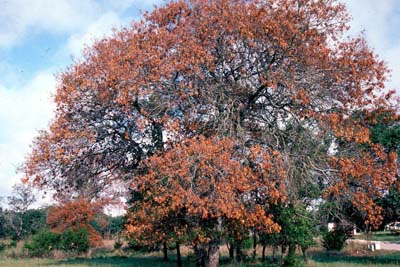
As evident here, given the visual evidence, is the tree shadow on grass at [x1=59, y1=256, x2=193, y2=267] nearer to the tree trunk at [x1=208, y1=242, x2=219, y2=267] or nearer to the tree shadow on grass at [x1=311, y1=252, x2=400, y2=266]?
the tree shadow on grass at [x1=311, y1=252, x2=400, y2=266]

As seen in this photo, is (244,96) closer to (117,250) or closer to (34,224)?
(117,250)

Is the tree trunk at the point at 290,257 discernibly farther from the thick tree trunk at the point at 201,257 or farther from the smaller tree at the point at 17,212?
the smaller tree at the point at 17,212

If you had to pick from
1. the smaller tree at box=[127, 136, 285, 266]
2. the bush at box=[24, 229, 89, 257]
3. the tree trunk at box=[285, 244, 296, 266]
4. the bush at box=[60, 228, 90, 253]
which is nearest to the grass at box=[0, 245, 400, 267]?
the tree trunk at box=[285, 244, 296, 266]

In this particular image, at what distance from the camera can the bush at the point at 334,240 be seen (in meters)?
32.9

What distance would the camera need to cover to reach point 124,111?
580 inches

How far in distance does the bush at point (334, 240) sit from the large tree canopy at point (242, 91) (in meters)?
19.2

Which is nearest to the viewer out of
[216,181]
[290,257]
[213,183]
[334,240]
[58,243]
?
[213,183]

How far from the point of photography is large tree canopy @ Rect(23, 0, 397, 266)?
13.8 m

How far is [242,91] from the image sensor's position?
49.3 feet

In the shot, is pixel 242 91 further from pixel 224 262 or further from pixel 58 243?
pixel 58 243

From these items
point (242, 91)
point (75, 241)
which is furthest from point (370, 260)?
point (75, 241)

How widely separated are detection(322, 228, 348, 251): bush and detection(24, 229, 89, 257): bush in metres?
19.6

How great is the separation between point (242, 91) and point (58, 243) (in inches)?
1099

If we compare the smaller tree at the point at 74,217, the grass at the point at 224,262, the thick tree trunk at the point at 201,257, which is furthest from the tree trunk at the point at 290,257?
the smaller tree at the point at 74,217
